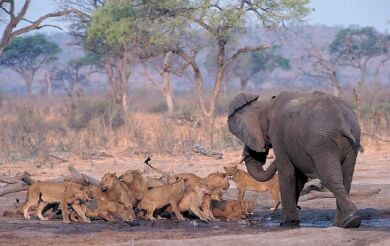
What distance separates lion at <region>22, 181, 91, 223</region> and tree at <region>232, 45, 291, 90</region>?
46.6 metres

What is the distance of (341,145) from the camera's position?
11195mm

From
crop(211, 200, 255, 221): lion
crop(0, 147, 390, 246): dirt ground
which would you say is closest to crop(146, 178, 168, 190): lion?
crop(0, 147, 390, 246): dirt ground

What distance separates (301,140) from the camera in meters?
11.6

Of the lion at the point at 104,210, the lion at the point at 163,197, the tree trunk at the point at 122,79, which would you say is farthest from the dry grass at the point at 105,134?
the lion at the point at 163,197

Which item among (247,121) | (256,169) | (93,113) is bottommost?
(256,169)

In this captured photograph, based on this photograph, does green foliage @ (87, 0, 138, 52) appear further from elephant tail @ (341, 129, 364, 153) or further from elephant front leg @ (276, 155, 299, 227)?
elephant tail @ (341, 129, 364, 153)

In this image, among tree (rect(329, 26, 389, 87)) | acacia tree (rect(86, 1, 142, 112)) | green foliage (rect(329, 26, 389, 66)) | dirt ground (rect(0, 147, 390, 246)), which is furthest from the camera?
green foliage (rect(329, 26, 389, 66))

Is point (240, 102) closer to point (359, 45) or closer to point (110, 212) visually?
point (110, 212)

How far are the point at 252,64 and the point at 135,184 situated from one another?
53240 mm

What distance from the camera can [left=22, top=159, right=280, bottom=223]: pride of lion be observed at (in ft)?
42.9

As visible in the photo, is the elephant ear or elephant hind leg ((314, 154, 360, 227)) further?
the elephant ear

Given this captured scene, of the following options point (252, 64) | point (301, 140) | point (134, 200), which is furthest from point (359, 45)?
point (301, 140)

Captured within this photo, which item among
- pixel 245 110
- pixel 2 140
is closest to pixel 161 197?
pixel 245 110

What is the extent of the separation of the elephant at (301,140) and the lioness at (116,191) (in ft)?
5.64
